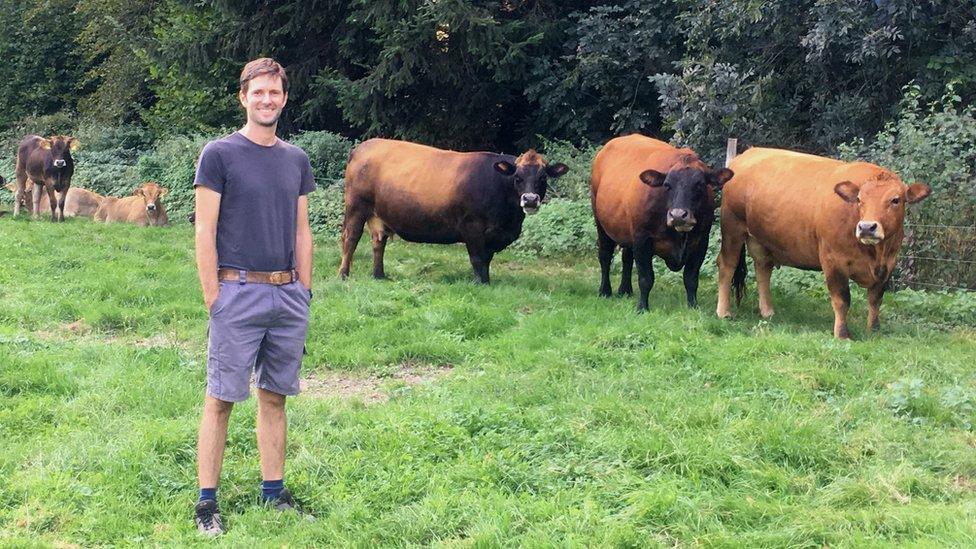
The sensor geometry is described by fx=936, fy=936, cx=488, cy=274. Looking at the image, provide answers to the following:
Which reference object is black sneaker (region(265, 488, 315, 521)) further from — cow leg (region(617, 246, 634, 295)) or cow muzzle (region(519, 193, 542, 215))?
cow leg (region(617, 246, 634, 295))

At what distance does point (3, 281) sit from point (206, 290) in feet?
25.3

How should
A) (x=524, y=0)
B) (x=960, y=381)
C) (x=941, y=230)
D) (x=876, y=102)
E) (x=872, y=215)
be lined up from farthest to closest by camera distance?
(x=524, y=0) → (x=876, y=102) → (x=941, y=230) → (x=872, y=215) → (x=960, y=381)

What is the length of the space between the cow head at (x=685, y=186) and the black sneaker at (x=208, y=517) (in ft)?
18.9

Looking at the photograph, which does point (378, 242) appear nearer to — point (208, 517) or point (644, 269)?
point (644, 269)

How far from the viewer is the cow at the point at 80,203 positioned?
19.5 m

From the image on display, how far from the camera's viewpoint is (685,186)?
941 cm

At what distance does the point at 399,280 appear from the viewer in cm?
1195

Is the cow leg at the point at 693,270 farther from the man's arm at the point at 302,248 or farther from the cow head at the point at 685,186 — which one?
the man's arm at the point at 302,248

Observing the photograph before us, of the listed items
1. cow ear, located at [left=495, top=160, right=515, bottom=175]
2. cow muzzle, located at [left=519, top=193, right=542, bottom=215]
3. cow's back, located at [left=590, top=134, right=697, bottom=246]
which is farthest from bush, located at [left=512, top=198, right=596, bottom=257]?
cow muzzle, located at [left=519, top=193, right=542, bottom=215]

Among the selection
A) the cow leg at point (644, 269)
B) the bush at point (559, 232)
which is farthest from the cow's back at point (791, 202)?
the bush at point (559, 232)

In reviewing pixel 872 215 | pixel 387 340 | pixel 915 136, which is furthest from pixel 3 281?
pixel 915 136

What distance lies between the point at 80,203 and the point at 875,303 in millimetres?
16364

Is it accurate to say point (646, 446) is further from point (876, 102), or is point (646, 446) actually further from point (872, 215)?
point (876, 102)

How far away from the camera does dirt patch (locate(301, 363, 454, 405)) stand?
702 cm
